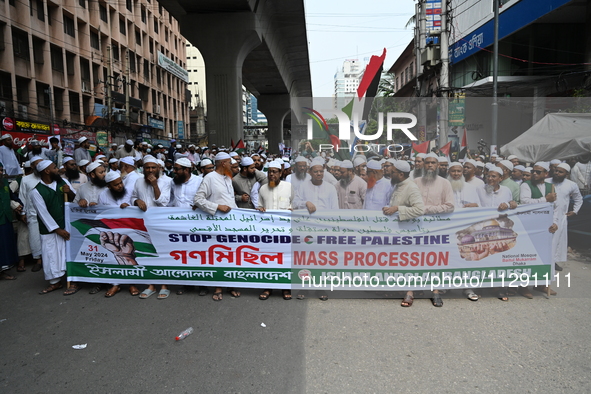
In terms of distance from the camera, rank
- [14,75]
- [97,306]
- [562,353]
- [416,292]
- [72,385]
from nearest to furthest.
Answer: [72,385] → [562,353] → [97,306] → [416,292] → [14,75]

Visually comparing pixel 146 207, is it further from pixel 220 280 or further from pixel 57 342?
pixel 57 342

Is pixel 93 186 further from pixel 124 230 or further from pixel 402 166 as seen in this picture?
pixel 402 166

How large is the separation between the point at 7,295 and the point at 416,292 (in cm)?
525

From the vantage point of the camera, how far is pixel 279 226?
5.17 meters

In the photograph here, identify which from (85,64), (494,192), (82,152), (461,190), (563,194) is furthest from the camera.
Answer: (85,64)

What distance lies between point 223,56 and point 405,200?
1786 cm

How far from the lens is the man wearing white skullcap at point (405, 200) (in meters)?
4.88

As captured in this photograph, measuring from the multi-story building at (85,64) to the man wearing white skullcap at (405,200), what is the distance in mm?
20929

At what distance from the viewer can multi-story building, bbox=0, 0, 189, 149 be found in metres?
26.7

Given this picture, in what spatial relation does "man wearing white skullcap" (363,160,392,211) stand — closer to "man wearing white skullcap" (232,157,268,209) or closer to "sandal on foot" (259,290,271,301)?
"man wearing white skullcap" (232,157,268,209)

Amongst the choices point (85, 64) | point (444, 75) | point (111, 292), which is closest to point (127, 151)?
point (111, 292)

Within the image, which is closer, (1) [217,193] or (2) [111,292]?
(2) [111,292]

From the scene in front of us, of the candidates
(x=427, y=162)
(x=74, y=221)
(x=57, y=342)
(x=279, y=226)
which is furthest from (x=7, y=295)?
(x=427, y=162)

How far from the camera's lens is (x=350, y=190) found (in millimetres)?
6082
